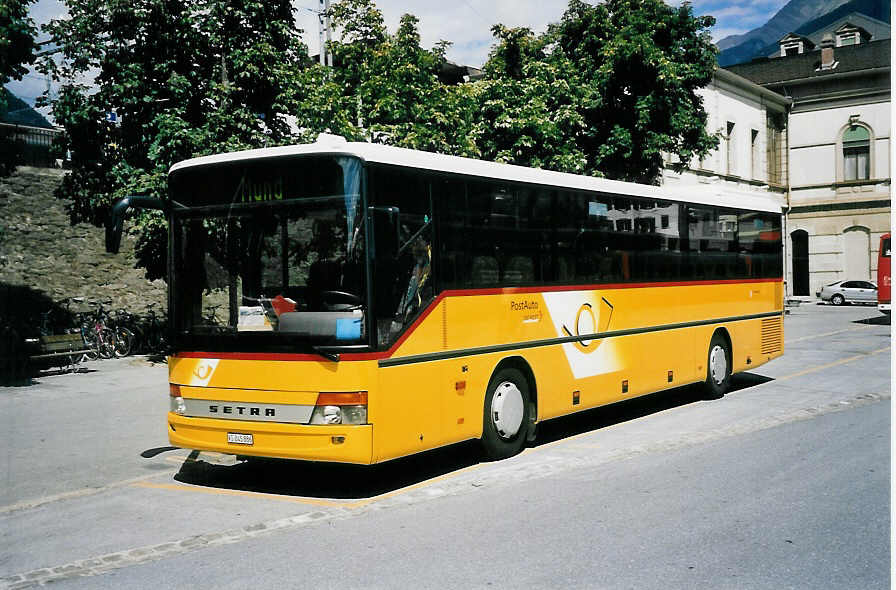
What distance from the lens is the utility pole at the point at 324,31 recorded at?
63.4 ft

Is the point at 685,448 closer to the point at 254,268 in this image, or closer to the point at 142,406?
the point at 254,268

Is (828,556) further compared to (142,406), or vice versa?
(142,406)

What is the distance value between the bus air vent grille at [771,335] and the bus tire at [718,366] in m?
1.47

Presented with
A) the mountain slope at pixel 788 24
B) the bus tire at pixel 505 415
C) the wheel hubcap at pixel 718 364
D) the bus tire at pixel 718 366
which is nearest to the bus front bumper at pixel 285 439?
the bus tire at pixel 505 415

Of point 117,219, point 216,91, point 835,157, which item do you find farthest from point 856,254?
point 117,219

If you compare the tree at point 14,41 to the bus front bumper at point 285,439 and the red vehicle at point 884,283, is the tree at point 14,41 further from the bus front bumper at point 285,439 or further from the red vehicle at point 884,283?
the red vehicle at point 884,283

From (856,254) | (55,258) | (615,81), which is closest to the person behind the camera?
(55,258)

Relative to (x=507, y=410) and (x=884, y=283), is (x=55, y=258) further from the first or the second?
(x=884, y=283)

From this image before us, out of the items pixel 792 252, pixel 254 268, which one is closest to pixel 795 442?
pixel 254 268

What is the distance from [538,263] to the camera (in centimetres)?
1017

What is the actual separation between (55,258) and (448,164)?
751 inches

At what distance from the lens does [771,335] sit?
16281 mm

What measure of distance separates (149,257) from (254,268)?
12049 millimetres

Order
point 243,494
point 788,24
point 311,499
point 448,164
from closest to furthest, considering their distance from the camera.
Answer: point 311,499 < point 243,494 < point 448,164 < point 788,24
